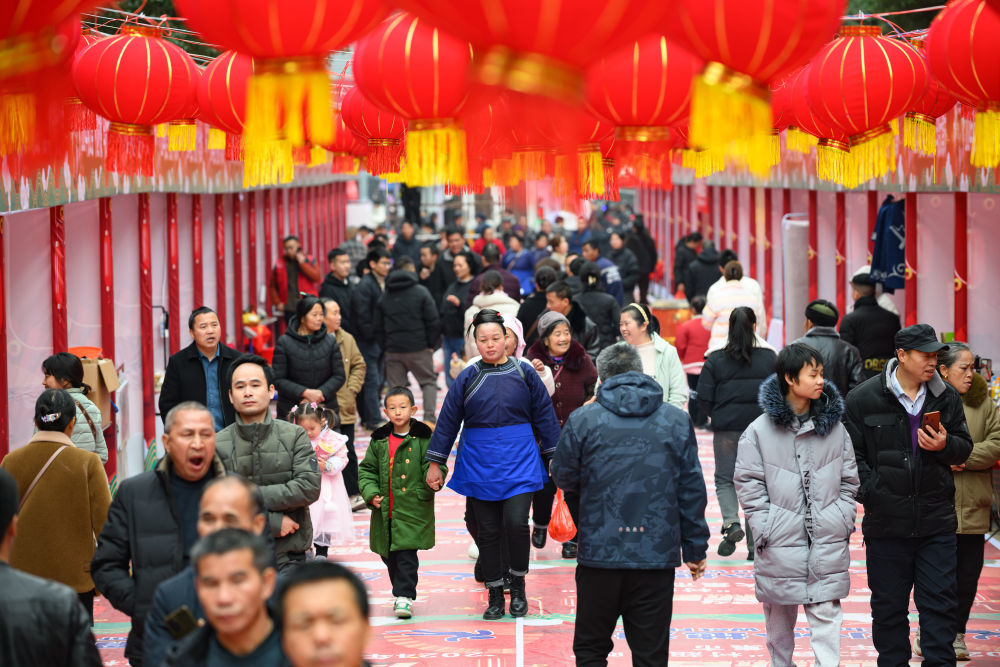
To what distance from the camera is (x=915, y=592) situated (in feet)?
23.0

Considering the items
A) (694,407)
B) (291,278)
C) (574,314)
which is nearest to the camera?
(574,314)

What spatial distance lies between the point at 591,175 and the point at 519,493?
3.44m

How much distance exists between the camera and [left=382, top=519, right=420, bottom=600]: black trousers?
859 cm

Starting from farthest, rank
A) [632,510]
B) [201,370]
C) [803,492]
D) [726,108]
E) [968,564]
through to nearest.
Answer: [201,370] → [968,564] → [803,492] → [632,510] → [726,108]

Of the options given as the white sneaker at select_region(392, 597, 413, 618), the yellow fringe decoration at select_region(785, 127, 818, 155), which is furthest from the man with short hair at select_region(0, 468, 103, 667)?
the yellow fringe decoration at select_region(785, 127, 818, 155)

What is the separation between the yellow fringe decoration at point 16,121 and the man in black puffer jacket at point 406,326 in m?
10.7

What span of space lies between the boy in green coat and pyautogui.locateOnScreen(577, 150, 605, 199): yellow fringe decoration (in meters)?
3.38

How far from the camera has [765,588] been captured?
263 inches

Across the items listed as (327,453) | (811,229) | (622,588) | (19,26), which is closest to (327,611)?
(19,26)

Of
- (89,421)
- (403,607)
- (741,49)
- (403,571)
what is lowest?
(403,607)

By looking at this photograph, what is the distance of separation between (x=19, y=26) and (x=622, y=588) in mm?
3995

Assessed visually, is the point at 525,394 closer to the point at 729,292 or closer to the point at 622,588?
the point at 622,588

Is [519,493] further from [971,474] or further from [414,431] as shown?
[971,474]

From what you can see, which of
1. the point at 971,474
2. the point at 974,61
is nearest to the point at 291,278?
the point at 971,474
